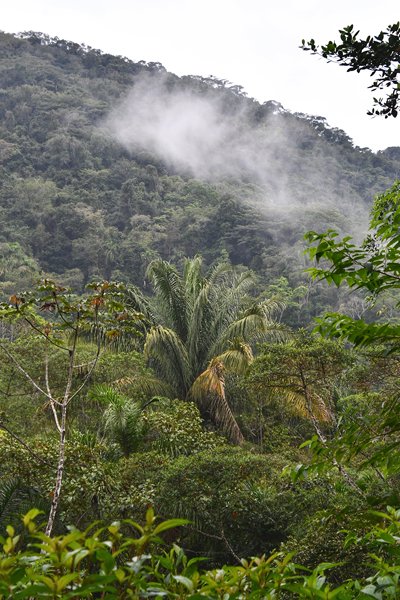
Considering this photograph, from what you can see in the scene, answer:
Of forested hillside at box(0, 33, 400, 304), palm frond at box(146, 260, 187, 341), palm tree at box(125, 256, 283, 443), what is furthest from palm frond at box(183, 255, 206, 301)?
forested hillside at box(0, 33, 400, 304)

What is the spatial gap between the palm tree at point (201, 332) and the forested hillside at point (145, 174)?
1758cm

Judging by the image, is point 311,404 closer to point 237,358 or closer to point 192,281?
point 237,358

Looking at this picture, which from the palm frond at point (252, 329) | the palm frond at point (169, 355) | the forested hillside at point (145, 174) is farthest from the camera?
the forested hillside at point (145, 174)

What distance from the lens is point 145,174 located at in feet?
155

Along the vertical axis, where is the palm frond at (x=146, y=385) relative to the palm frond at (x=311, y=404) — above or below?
below

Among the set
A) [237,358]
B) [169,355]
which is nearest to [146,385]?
[169,355]

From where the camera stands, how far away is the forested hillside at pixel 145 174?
35.9 meters

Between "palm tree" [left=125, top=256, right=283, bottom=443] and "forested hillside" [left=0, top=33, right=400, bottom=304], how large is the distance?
57.7ft

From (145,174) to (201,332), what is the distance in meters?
37.4

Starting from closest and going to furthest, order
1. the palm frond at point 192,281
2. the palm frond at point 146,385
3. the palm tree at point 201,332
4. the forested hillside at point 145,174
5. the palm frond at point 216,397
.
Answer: the palm frond at point 216,397 → the palm tree at point 201,332 → the palm frond at point 146,385 → the palm frond at point 192,281 → the forested hillside at point 145,174

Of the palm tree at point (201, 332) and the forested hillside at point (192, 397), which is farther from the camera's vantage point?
the palm tree at point (201, 332)

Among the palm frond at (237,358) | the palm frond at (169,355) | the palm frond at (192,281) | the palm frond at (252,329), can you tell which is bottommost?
the palm frond at (169,355)

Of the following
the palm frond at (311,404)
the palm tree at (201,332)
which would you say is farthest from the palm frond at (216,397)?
the palm frond at (311,404)

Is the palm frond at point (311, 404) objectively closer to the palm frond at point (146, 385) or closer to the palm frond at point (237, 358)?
the palm frond at point (237, 358)
